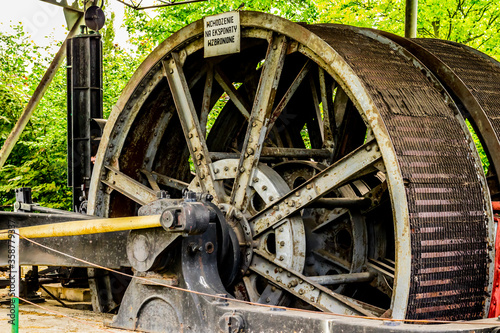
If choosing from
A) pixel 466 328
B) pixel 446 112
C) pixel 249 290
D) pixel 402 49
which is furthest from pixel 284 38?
pixel 466 328

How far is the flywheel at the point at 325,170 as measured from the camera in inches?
193

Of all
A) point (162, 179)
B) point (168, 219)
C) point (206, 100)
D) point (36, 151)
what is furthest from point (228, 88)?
point (36, 151)

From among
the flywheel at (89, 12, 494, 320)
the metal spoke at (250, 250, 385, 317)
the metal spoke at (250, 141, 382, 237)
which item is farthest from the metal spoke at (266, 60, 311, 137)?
the metal spoke at (250, 250, 385, 317)

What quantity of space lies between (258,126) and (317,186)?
979 mm

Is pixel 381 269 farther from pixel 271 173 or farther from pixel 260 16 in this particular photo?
pixel 260 16

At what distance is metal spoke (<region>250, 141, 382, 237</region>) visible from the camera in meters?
5.22

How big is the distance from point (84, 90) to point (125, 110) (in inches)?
88.0

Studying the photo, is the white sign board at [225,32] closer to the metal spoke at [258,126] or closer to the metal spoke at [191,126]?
the metal spoke at [258,126]

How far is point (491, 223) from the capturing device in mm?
5156

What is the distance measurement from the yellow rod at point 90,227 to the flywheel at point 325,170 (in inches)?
40.6

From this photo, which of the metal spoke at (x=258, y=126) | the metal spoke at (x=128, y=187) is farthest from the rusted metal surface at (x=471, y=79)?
the metal spoke at (x=128, y=187)

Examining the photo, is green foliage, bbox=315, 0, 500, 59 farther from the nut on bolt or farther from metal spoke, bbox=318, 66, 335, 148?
the nut on bolt

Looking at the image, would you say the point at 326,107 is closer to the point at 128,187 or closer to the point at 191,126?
the point at 191,126

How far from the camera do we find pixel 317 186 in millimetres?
5641
